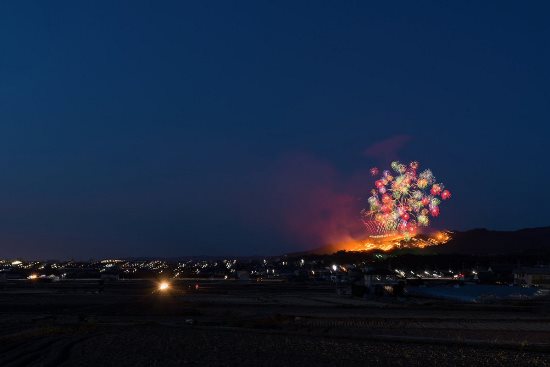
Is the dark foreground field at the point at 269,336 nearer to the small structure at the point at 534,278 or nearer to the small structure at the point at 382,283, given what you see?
the small structure at the point at 382,283

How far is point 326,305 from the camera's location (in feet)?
148

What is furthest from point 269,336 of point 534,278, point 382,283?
point 534,278

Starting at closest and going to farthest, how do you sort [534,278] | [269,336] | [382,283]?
[269,336]
[382,283]
[534,278]

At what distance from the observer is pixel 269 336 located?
25.4m

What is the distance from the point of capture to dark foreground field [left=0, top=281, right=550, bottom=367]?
1977 centimetres

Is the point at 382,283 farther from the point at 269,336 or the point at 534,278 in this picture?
the point at 269,336

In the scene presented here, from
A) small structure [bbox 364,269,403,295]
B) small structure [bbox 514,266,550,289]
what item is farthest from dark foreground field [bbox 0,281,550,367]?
small structure [bbox 514,266,550,289]

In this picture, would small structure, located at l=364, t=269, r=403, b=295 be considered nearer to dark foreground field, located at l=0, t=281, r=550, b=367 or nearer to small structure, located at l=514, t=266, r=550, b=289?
dark foreground field, located at l=0, t=281, r=550, b=367

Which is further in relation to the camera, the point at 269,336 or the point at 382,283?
the point at 382,283

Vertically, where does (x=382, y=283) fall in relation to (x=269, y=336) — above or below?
above

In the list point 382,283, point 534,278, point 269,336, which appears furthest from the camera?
point 534,278

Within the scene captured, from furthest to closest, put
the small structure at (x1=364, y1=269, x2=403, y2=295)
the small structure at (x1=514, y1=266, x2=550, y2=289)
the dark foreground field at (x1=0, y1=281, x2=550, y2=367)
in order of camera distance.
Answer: the small structure at (x1=514, y1=266, x2=550, y2=289)
the small structure at (x1=364, y1=269, x2=403, y2=295)
the dark foreground field at (x1=0, y1=281, x2=550, y2=367)

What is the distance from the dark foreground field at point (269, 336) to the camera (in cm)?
1977

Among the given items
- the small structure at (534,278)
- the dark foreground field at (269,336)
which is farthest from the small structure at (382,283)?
the small structure at (534,278)
